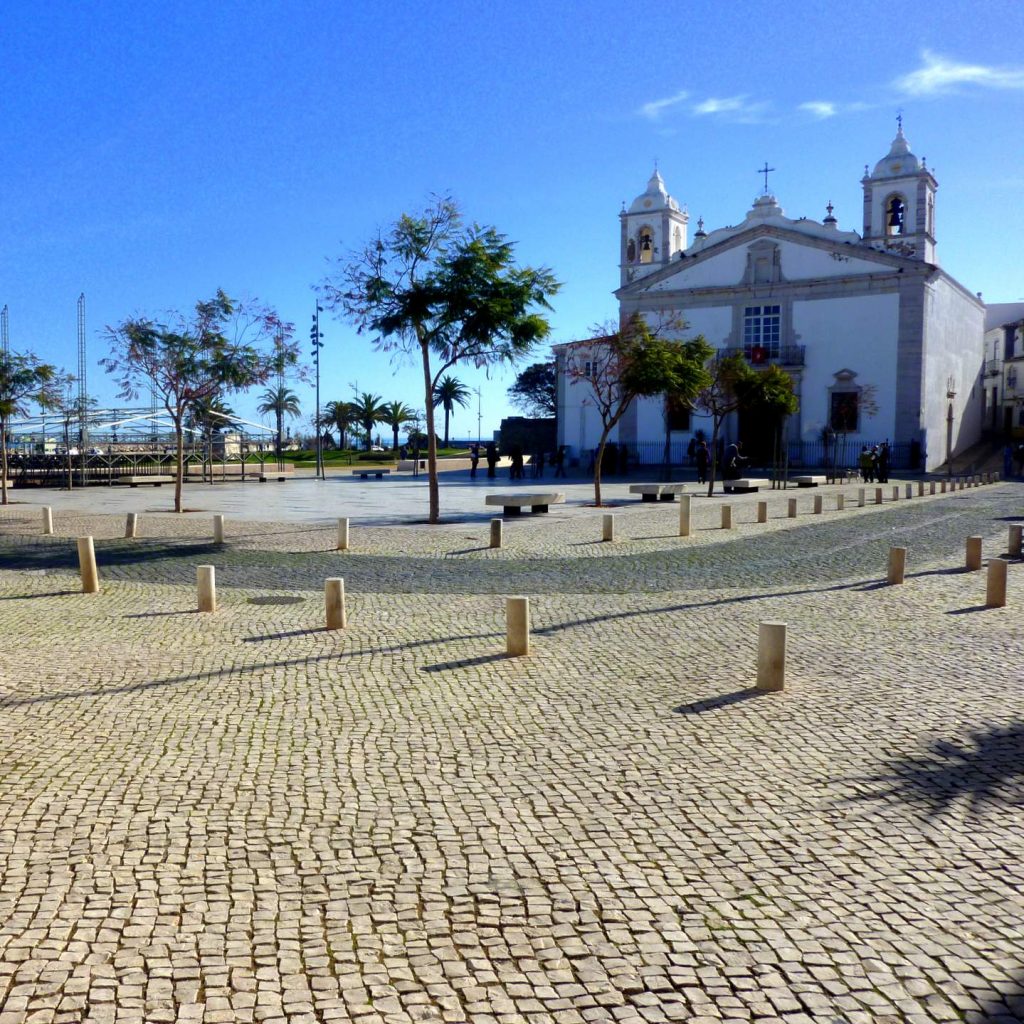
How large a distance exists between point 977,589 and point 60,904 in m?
10.6

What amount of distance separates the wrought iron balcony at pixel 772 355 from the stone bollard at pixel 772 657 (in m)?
43.1

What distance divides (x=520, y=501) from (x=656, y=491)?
23.1 ft

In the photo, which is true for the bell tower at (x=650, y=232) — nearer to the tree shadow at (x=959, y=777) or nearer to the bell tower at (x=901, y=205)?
the bell tower at (x=901, y=205)

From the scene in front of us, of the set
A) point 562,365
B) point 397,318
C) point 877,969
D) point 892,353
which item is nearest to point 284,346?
point 397,318

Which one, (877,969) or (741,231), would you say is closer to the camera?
(877,969)

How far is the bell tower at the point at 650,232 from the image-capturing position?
55188 millimetres

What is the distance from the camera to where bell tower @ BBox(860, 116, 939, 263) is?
48.8 metres

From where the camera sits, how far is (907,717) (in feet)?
20.7

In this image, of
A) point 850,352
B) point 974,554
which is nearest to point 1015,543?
point 974,554

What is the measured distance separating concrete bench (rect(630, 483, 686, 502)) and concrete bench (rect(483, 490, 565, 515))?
4490 mm

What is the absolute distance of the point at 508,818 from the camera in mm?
4695

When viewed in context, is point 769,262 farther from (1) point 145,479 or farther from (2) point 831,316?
(1) point 145,479

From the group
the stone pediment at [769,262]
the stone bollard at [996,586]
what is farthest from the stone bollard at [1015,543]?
the stone pediment at [769,262]

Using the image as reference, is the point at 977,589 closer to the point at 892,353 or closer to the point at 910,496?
the point at 910,496
